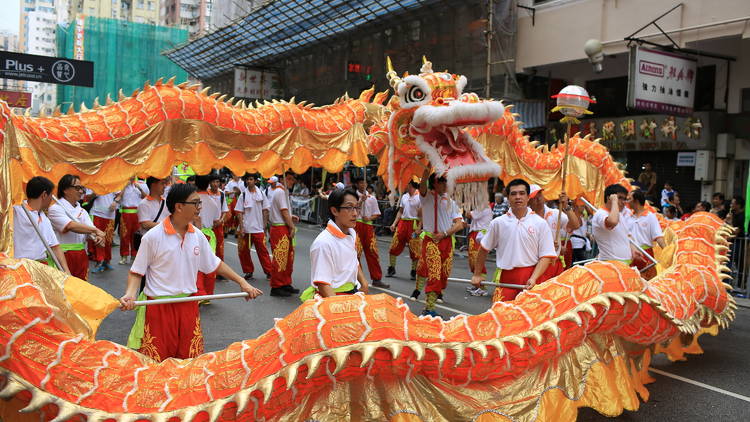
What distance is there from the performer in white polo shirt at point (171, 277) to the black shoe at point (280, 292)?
432cm

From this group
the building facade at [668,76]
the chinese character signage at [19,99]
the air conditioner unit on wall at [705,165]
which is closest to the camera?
the building facade at [668,76]

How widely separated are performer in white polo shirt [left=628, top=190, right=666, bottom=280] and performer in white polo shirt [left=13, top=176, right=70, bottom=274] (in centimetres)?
543

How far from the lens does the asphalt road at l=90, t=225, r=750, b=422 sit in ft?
14.9

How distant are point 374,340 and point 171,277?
1.85m

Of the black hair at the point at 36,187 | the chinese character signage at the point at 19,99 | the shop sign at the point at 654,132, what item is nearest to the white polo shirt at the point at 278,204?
the black hair at the point at 36,187

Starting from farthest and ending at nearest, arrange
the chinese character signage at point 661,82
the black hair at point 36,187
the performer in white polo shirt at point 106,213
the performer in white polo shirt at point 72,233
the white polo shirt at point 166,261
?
the chinese character signage at point 661,82 → the performer in white polo shirt at point 106,213 → the performer in white polo shirt at point 72,233 → the black hair at point 36,187 → the white polo shirt at point 166,261

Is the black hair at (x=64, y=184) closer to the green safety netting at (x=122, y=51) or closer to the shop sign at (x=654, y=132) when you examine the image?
the shop sign at (x=654, y=132)

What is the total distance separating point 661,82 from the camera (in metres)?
11.9

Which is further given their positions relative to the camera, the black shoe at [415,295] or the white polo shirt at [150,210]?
the black shoe at [415,295]

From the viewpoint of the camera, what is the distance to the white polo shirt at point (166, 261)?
13.1ft

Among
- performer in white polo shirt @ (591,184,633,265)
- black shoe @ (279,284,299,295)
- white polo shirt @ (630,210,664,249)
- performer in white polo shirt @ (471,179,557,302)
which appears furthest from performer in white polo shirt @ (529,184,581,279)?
black shoe @ (279,284,299,295)

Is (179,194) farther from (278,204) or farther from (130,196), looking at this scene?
(130,196)

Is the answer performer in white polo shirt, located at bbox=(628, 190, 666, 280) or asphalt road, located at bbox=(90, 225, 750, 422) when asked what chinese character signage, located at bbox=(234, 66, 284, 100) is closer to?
asphalt road, located at bbox=(90, 225, 750, 422)

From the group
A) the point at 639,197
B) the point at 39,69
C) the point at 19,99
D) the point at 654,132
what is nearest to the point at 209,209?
the point at 639,197
